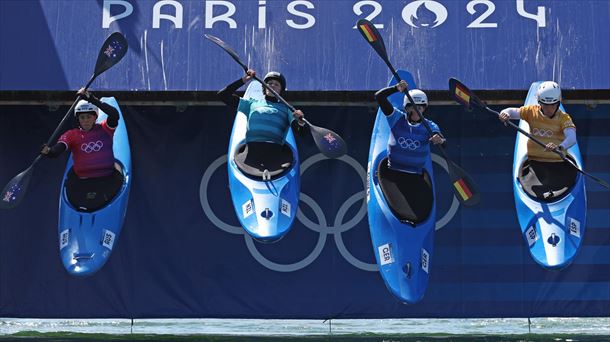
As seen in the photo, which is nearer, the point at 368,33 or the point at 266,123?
the point at 368,33

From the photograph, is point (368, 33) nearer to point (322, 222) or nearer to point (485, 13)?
point (485, 13)

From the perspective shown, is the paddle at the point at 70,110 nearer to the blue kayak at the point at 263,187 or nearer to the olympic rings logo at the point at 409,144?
the blue kayak at the point at 263,187

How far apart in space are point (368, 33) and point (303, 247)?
280cm

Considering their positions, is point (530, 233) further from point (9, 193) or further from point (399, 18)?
point (9, 193)

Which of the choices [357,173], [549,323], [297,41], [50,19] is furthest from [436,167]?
[50,19]

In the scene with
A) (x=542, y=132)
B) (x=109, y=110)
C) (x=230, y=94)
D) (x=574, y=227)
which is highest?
(x=230, y=94)

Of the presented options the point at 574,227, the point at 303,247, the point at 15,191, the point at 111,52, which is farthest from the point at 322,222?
the point at 15,191

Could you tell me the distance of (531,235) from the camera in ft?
42.3

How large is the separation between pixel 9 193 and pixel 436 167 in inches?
190

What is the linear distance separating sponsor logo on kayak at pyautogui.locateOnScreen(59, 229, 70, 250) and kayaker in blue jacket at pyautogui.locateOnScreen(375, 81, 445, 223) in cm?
336

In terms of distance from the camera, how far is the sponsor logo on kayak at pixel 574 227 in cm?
1274

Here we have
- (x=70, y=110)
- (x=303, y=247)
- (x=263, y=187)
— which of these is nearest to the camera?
(x=263, y=187)

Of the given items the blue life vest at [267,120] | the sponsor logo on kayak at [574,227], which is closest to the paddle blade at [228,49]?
the blue life vest at [267,120]

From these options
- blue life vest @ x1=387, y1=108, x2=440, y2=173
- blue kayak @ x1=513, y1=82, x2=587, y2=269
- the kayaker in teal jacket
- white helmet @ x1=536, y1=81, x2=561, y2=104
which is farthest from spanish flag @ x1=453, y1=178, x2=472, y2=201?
the kayaker in teal jacket
